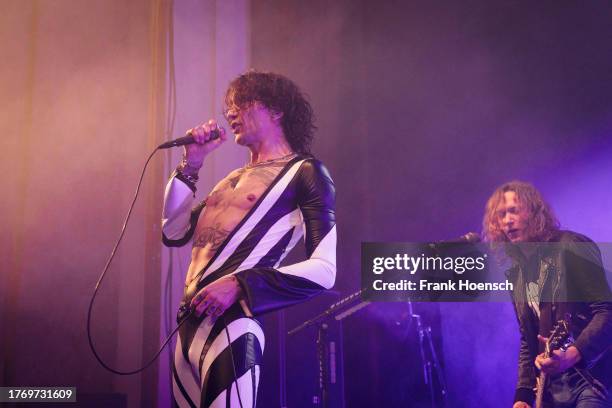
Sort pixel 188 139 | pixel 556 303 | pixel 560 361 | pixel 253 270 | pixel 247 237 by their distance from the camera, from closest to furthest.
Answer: pixel 253 270 < pixel 247 237 < pixel 188 139 < pixel 560 361 < pixel 556 303

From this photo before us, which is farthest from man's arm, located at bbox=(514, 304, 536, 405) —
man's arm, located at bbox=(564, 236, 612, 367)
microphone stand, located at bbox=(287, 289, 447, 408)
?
microphone stand, located at bbox=(287, 289, 447, 408)

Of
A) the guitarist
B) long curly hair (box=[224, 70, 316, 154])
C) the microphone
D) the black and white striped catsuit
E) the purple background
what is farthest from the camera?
the purple background

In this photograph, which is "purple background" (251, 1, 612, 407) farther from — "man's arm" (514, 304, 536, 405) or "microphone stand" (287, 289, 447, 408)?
"man's arm" (514, 304, 536, 405)

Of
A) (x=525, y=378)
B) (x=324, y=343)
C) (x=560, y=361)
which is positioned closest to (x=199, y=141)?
(x=324, y=343)

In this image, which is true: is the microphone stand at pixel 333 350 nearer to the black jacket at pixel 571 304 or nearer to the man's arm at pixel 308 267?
the black jacket at pixel 571 304

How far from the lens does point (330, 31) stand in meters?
3.44

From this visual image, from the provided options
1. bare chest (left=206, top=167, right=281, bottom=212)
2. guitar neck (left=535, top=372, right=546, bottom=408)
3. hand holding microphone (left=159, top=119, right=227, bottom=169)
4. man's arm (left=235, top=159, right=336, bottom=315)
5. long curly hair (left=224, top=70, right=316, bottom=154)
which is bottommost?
guitar neck (left=535, top=372, right=546, bottom=408)

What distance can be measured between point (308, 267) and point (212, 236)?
0.28m

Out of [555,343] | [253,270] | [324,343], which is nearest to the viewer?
[253,270]

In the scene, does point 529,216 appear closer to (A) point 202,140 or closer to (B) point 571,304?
(B) point 571,304

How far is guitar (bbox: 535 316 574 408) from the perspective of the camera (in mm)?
2148

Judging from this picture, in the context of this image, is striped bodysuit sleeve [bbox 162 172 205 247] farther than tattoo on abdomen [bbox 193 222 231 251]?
Yes

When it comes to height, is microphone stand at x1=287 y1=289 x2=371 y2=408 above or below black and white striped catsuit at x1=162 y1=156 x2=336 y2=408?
below

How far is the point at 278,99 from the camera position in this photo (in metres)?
1.93
